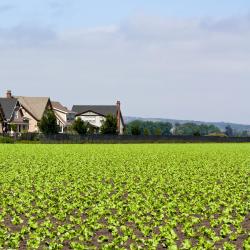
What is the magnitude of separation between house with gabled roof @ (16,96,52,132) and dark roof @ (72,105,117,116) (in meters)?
21.2

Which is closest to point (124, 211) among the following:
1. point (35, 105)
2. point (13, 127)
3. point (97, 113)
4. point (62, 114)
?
point (13, 127)

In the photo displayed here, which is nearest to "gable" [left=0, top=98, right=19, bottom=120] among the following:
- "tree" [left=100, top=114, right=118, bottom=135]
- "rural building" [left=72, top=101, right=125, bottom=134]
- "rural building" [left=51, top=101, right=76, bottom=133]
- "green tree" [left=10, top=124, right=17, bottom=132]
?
"green tree" [left=10, top=124, right=17, bottom=132]

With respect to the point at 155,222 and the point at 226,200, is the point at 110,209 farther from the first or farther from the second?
the point at 226,200

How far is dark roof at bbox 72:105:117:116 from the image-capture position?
130750 mm

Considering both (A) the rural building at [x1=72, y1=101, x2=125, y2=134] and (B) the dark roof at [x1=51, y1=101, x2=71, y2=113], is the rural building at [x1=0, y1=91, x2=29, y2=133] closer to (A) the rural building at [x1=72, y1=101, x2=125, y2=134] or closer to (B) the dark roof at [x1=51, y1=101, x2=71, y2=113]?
(B) the dark roof at [x1=51, y1=101, x2=71, y2=113]

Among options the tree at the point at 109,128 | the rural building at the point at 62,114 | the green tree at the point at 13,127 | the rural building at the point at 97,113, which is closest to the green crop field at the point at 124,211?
the green tree at the point at 13,127

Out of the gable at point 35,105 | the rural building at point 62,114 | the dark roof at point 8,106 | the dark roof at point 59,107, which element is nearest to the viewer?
the dark roof at point 8,106

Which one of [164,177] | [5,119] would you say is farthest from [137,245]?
[5,119]

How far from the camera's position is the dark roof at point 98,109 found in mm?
130750

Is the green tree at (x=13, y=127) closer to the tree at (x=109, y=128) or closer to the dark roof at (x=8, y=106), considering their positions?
the dark roof at (x=8, y=106)

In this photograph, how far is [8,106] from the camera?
309 feet

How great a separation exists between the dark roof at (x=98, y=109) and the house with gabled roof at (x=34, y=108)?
21.2 m

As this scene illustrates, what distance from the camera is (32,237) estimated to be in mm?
11961

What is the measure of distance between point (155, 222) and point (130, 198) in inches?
177
